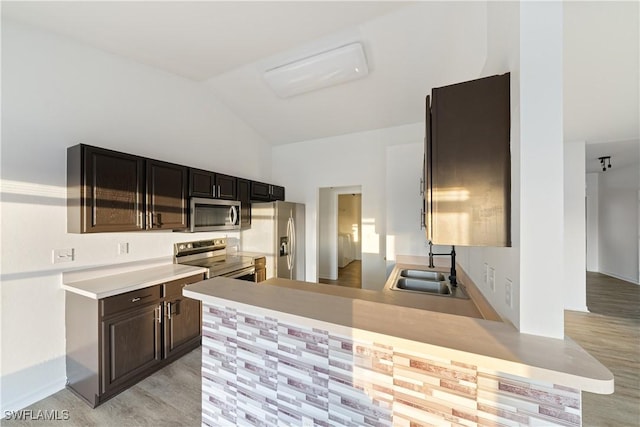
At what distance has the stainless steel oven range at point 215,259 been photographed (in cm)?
289

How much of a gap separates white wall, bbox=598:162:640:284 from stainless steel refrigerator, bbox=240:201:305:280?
23.4ft

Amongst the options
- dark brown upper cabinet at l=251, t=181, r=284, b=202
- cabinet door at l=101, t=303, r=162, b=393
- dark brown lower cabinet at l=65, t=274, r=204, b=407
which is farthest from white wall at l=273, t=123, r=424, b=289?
cabinet door at l=101, t=303, r=162, b=393

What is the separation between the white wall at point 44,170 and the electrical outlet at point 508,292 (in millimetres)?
3149

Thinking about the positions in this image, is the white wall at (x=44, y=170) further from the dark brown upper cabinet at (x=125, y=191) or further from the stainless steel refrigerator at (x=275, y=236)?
the stainless steel refrigerator at (x=275, y=236)

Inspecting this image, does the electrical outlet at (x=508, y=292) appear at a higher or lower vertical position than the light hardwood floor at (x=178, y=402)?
higher

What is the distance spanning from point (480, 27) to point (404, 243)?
2.39 m

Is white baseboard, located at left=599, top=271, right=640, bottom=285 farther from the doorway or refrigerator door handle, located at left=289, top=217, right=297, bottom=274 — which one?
refrigerator door handle, located at left=289, top=217, right=297, bottom=274

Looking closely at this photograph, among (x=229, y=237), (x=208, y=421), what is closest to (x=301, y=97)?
(x=229, y=237)

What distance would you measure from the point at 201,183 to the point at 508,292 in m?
3.09

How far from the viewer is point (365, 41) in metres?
2.53

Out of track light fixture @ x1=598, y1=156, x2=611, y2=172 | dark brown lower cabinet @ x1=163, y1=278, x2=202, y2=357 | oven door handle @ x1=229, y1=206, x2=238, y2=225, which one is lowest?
dark brown lower cabinet @ x1=163, y1=278, x2=202, y2=357

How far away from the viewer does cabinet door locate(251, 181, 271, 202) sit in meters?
3.84

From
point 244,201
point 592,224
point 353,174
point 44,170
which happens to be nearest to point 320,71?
point 353,174

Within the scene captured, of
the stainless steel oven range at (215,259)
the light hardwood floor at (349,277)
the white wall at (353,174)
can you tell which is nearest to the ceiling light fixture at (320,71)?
the white wall at (353,174)
